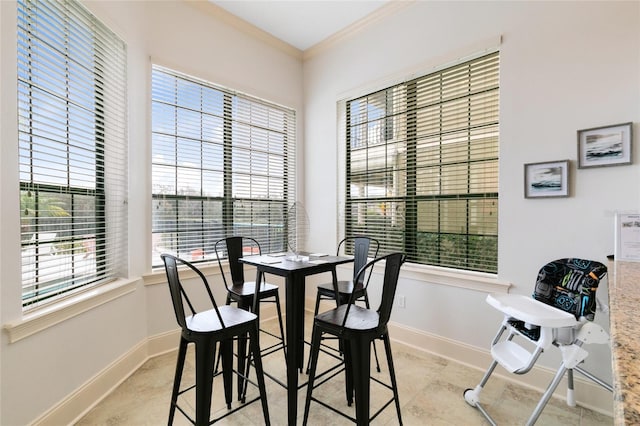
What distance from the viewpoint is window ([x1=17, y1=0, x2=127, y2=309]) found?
5.62ft

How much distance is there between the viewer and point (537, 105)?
87.7 inches

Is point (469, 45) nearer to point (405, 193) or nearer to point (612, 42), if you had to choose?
point (612, 42)

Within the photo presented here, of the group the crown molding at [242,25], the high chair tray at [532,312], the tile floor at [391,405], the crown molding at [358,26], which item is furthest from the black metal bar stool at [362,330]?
the crown molding at [242,25]

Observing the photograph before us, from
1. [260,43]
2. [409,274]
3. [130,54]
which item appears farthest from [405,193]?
[130,54]

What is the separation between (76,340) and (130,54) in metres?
2.20

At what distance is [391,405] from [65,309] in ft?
7.05

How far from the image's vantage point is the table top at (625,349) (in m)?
0.41

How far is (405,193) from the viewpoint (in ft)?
10.1

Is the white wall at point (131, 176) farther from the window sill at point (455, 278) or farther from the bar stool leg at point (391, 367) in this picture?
the window sill at point (455, 278)

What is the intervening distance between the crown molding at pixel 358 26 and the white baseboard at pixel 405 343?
310 cm

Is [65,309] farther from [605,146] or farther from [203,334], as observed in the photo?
[605,146]

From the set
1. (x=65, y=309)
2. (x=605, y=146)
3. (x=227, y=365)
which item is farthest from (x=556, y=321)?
(x=65, y=309)

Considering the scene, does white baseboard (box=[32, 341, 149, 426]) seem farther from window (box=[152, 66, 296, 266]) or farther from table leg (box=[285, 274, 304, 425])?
table leg (box=[285, 274, 304, 425])

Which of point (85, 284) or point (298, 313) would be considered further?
point (85, 284)
